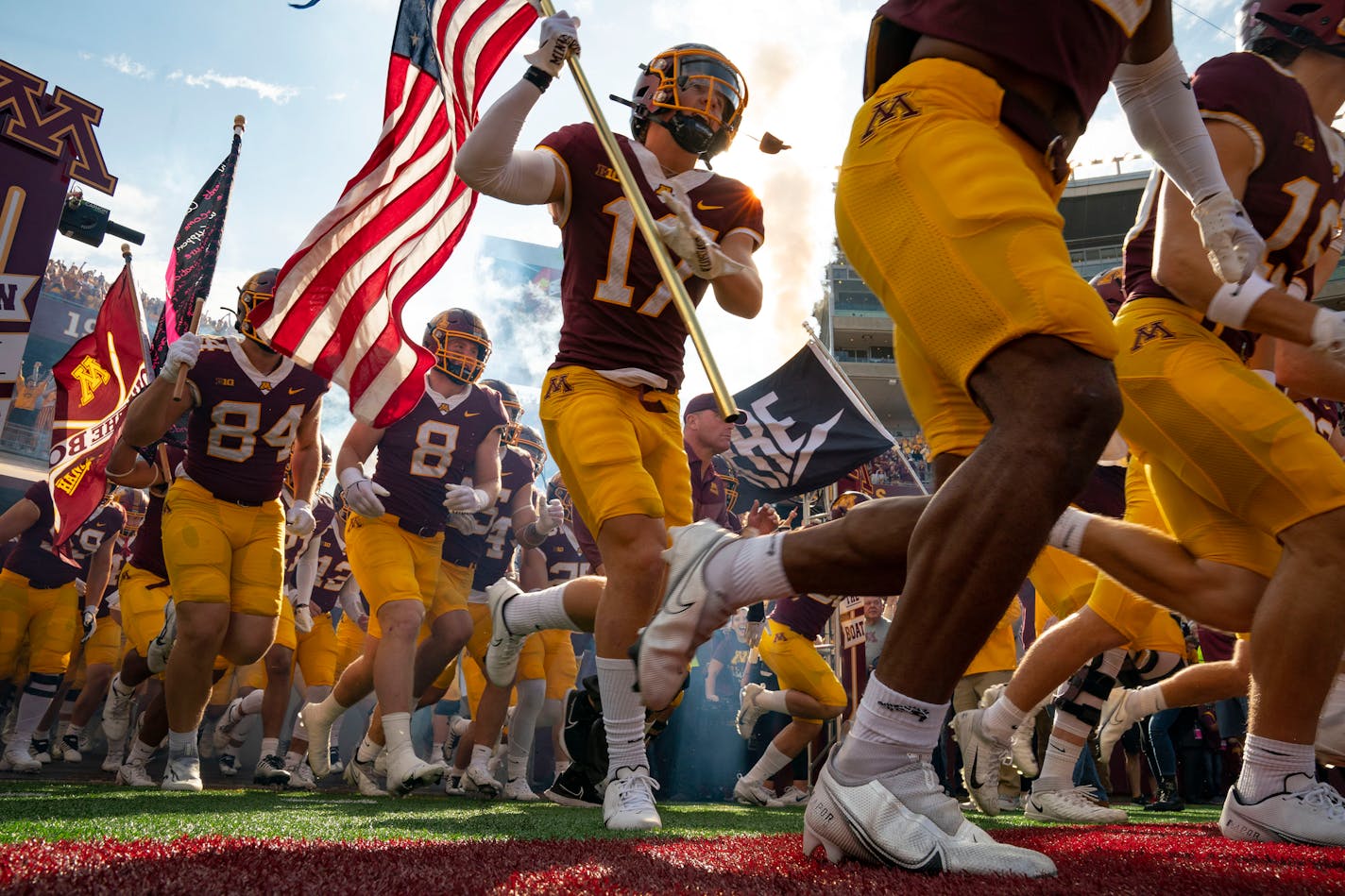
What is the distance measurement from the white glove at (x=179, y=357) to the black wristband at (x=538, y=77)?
9.21ft

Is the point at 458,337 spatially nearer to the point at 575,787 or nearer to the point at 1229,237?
the point at 575,787

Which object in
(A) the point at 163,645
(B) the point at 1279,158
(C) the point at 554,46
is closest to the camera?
(B) the point at 1279,158

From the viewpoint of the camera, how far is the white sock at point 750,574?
7.52 ft

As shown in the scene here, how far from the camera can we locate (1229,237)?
2777mm

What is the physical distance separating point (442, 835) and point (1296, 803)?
2.21 meters

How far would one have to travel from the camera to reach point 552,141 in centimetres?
389

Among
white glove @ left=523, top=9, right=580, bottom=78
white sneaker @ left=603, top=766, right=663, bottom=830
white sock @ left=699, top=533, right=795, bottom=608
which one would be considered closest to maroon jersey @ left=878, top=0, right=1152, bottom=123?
white sock @ left=699, top=533, right=795, bottom=608

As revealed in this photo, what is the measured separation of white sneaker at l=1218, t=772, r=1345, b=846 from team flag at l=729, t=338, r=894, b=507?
24.9 feet

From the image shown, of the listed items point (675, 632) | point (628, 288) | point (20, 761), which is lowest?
point (20, 761)

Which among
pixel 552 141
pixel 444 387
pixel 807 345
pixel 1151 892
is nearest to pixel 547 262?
pixel 807 345

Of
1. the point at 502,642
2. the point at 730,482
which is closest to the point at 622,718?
the point at 502,642

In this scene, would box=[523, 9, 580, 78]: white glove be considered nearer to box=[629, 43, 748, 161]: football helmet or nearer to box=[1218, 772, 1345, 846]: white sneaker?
box=[629, 43, 748, 161]: football helmet

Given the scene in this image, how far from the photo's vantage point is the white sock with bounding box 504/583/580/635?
4.28m

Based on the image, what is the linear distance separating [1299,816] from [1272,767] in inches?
5.0
